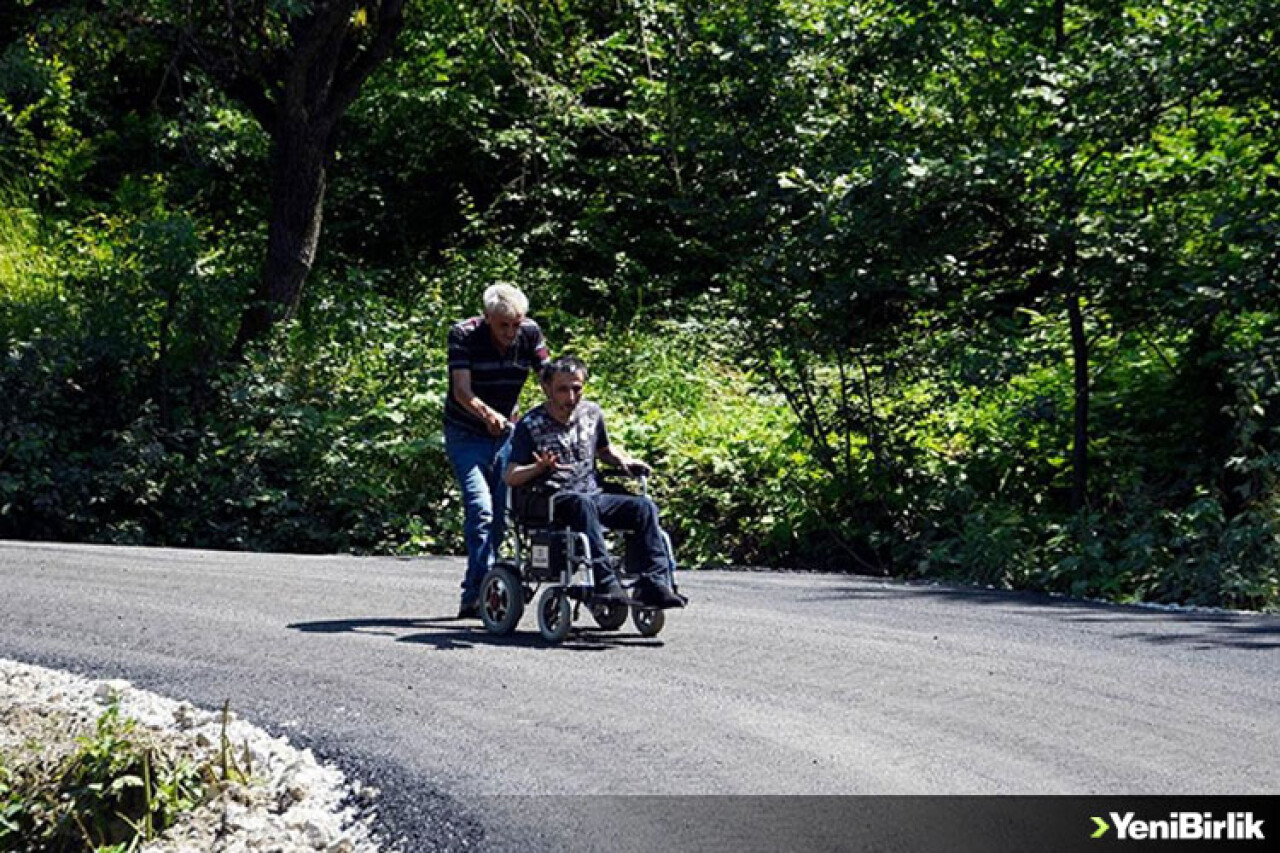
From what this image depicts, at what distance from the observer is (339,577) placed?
43.1 feet

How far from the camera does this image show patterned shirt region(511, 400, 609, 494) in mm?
9969

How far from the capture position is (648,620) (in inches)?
394

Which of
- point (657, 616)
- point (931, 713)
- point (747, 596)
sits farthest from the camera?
point (747, 596)

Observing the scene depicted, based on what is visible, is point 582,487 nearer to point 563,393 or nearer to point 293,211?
point 563,393

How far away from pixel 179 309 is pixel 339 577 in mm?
6500

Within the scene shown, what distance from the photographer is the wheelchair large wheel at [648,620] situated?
9961mm

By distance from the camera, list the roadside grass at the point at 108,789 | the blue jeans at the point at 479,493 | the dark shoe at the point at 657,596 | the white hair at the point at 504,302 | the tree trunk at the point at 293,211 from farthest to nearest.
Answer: the tree trunk at the point at 293,211 → the blue jeans at the point at 479,493 → the white hair at the point at 504,302 → the dark shoe at the point at 657,596 → the roadside grass at the point at 108,789

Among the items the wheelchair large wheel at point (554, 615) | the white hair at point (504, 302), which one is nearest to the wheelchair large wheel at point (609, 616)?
the wheelchair large wheel at point (554, 615)

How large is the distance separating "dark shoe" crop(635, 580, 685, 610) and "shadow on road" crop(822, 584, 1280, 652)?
2717 millimetres

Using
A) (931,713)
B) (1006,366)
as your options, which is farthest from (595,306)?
(931,713)

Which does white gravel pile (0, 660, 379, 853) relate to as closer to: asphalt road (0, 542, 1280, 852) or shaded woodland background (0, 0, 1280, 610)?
asphalt road (0, 542, 1280, 852)

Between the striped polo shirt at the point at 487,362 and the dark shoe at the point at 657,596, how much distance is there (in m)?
1.57

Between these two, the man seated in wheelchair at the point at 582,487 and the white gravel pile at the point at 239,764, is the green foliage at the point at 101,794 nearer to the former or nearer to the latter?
A: the white gravel pile at the point at 239,764

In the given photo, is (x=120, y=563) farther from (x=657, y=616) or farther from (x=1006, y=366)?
(x=1006, y=366)
